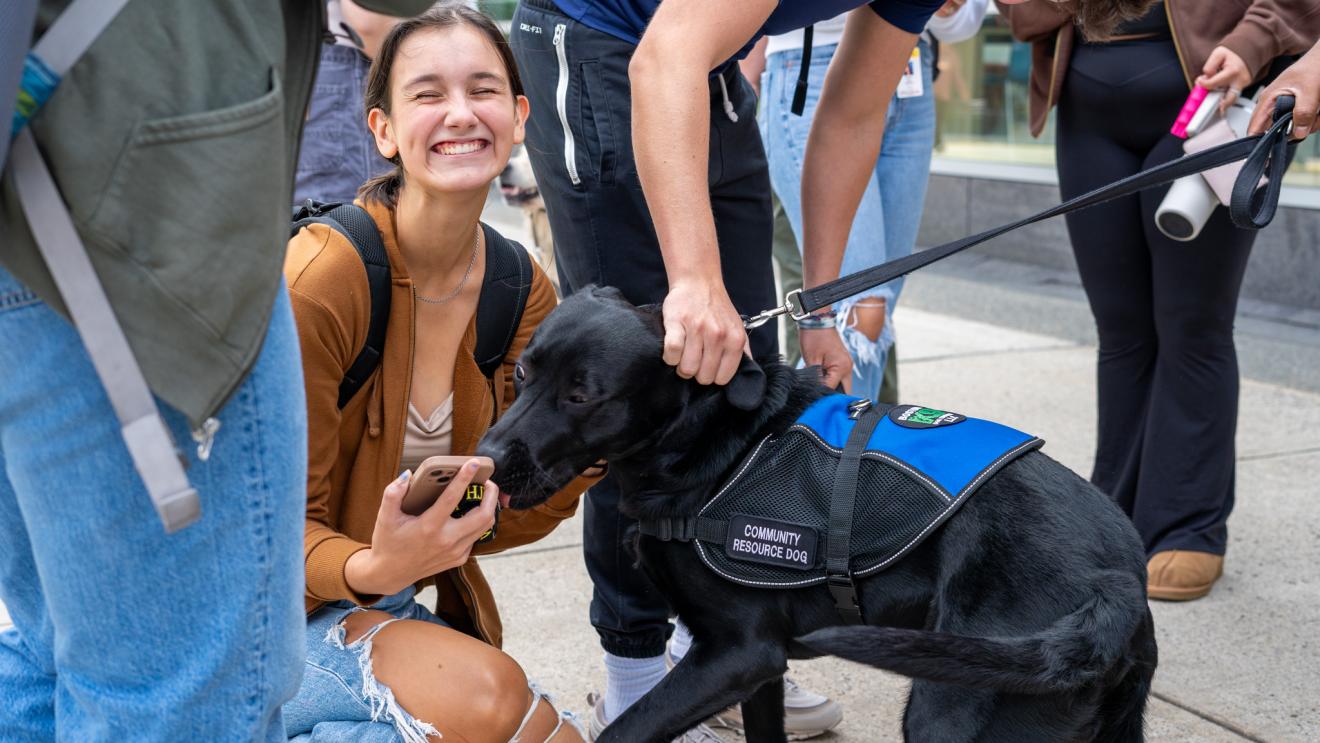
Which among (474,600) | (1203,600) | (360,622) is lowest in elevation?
(1203,600)

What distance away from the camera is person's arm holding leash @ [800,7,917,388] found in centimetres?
273

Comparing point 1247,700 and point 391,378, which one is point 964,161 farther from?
point 391,378

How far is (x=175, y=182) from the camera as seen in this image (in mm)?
1229

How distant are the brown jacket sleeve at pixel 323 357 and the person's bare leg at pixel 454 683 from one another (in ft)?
0.39

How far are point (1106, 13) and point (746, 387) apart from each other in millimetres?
1488

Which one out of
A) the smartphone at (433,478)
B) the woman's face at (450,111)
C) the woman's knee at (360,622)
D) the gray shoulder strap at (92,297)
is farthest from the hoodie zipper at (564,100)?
the gray shoulder strap at (92,297)

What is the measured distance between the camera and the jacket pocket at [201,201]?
3.99 feet

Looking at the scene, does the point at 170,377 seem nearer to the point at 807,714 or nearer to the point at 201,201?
the point at 201,201

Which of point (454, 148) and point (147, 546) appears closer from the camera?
point (147, 546)

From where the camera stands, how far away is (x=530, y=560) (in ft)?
13.1

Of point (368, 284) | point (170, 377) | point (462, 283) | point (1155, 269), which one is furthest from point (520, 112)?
point (1155, 269)

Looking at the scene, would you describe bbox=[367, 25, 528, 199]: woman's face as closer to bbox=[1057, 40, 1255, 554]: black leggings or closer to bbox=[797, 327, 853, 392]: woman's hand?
bbox=[797, 327, 853, 392]: woman's hand

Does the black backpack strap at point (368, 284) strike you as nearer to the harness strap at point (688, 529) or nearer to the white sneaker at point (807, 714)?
the harness strap at point (688, 529)

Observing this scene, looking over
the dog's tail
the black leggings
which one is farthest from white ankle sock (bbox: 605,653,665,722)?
the black leggings
